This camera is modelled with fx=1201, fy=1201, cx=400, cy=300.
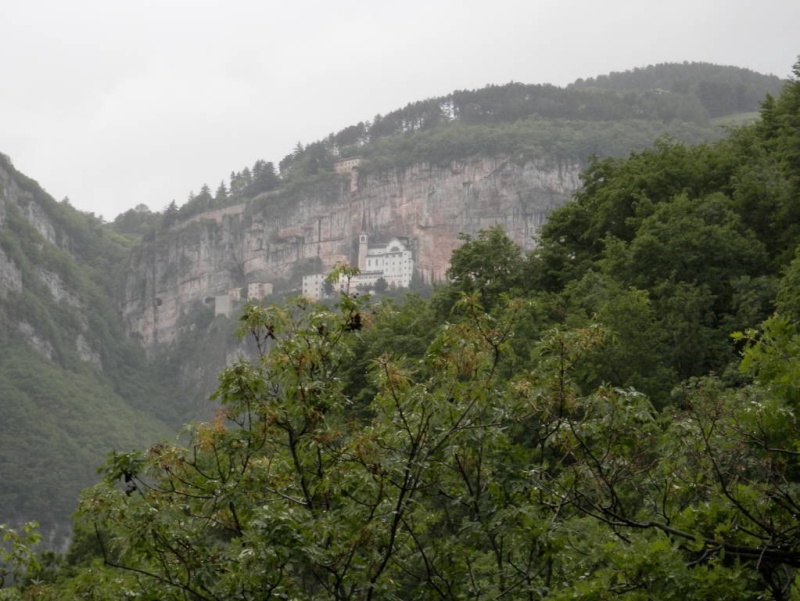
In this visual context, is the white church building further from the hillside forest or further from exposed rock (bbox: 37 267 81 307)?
the hillside forest

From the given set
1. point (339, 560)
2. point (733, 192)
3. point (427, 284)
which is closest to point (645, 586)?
point (339, 560)

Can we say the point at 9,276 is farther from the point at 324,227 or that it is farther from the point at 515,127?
the point at 515,127

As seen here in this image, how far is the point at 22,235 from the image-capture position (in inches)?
6471

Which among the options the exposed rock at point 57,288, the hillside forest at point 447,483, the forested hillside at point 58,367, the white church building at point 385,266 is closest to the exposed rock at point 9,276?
the forested hillside at point 58,367

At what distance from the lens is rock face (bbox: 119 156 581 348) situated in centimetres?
16850

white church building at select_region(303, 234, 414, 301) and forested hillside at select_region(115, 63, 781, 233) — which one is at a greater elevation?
forested hillside at select_region(115, 63, 781, 233)

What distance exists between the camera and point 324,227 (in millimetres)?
176875

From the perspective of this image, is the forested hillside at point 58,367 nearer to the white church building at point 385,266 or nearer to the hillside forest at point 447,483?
the white church building at point 385,266

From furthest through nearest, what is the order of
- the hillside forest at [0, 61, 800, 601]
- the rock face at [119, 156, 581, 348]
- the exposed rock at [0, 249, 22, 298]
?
the rock face at [119, 156, 581, 348] < the exposed rock at [0, 249, 22, 298] < the hillside forest at [0, 61, 800, 601]

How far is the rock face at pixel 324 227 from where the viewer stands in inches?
6634

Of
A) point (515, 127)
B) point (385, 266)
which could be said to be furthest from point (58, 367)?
point (515, 127)

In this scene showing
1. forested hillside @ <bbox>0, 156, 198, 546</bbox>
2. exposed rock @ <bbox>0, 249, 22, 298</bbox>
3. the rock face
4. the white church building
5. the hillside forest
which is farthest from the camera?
the rock face

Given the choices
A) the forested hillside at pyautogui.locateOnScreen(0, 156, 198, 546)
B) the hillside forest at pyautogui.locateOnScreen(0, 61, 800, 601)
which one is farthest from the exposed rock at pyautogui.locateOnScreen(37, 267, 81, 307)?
the hillside forest at pyautogui.locateOnScreen(0, 61, 800, 601)

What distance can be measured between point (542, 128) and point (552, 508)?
17335cm
